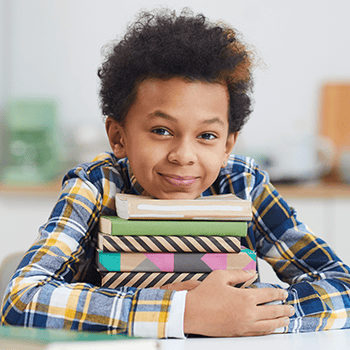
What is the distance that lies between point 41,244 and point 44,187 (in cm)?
160

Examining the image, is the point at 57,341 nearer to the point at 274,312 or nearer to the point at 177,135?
the point at 274,312

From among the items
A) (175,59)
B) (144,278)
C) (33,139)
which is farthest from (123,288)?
(33,139)

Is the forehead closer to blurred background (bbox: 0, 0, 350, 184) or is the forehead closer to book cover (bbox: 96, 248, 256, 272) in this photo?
book cover (bbox: 96, 248, 256, 272)


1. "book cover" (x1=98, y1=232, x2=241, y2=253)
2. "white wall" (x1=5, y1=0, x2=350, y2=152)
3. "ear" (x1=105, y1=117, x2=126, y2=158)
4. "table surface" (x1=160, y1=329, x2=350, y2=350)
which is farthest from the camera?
"white wall" (x1=5, y1=0, x2=350, y2=152)

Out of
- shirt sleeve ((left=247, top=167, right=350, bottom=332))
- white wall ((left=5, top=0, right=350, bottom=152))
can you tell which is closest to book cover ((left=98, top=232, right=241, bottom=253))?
shirt sleeve ((left=247, top=167, right=350, bottom=332))

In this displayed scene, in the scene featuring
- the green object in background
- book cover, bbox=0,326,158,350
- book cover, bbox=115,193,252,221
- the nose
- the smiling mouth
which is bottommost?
the green object in background

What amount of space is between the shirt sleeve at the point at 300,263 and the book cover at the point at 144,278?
0.13 metres

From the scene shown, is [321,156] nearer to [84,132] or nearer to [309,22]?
[309,22]

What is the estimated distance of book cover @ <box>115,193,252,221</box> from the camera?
2.16 feet

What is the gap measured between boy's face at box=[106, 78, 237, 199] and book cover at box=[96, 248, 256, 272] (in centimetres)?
16

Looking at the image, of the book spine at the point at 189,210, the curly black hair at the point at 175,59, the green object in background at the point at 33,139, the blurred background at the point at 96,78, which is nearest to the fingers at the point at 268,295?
the book spine at the point at 189,210

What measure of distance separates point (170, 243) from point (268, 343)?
18 centimetres

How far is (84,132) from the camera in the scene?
2537 millimetres

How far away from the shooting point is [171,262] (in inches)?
25.9
